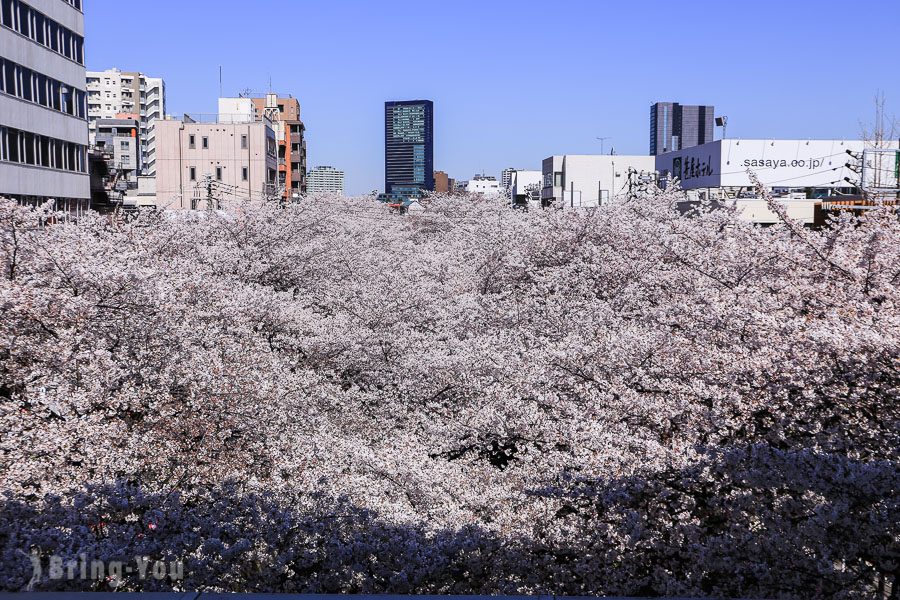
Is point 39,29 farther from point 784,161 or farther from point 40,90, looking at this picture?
point 784,161

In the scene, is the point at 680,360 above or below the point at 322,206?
below

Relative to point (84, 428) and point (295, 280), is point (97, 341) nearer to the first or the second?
point (84, 428)

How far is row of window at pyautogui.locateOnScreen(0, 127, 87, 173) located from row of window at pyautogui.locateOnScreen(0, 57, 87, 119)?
1437mm

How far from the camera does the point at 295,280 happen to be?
24297 mm

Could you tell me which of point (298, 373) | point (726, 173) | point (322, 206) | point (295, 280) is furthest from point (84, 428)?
point (726, 173)

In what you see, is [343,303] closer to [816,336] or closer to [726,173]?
[816,336]

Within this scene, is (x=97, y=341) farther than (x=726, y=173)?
No

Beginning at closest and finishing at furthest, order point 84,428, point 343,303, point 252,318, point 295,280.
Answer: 1. point 84,428
2. point 252,318
3. point 343,303
4. point 295,280

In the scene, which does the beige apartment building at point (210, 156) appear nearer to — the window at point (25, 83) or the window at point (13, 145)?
the window at point (25, 83)

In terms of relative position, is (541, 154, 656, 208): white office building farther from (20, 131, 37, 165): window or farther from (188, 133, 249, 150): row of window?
(20, 131, 37, 165): window

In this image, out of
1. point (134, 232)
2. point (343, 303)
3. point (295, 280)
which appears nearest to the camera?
point (134, 232)

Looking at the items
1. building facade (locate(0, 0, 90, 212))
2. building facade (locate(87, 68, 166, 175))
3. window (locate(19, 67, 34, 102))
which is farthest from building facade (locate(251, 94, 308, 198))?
building facade (locate(87, 68, 166, 175))

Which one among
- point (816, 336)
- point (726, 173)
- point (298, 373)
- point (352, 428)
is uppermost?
point (726, 173)

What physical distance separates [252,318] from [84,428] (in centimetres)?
703
